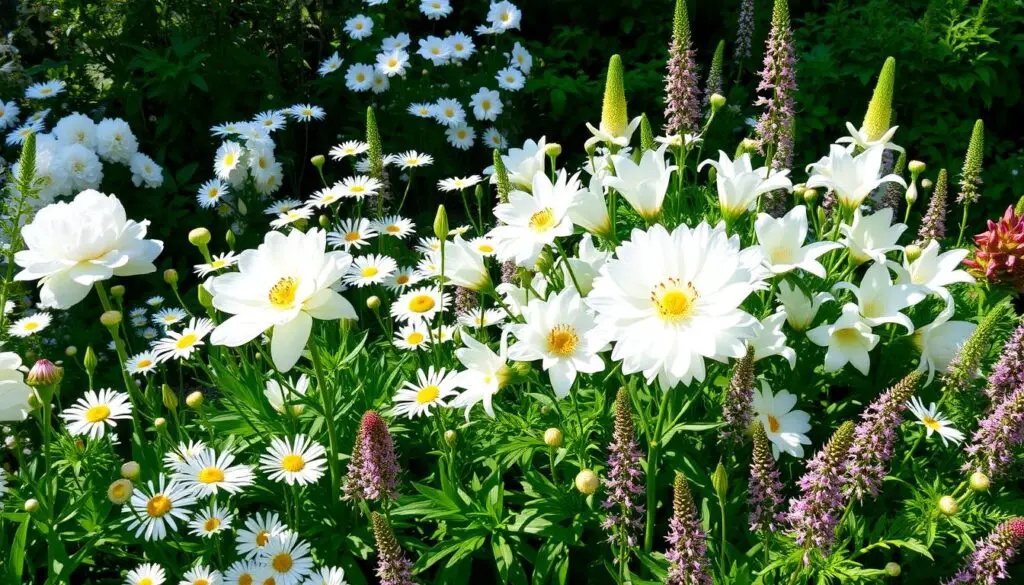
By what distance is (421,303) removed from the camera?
2.67 m

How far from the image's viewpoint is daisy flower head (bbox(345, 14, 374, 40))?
4723 millimetres

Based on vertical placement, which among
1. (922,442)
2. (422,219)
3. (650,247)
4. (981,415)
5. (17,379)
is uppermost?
(650,247)

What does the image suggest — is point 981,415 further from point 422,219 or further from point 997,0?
point 997,0

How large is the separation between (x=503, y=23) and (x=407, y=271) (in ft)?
7.15

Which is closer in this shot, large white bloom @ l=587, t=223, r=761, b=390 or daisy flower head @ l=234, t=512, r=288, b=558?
large white bloom @ l=587, t=223, r=761, b=390

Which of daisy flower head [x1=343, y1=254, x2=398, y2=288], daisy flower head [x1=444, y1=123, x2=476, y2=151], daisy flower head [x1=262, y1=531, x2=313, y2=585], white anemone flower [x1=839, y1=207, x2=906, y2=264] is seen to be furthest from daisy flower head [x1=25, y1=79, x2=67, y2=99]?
white anemone flower [x1=839, y1=207, x2=906, y2=264]

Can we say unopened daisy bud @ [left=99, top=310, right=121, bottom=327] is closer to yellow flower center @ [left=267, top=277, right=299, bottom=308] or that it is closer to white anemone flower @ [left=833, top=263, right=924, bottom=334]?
yellow flower center @ [left=267, top=277, right=299, bottom=308]

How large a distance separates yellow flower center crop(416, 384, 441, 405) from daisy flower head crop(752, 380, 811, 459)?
0.85m

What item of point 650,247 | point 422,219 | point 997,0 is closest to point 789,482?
point 650,247

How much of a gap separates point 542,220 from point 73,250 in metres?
1.08

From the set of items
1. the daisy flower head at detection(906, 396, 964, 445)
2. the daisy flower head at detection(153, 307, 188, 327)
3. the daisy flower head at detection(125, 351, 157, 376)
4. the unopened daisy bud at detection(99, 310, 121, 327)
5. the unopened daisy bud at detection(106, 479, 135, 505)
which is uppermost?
the unopened daisy bud at detection(99, 310, 121, 327)

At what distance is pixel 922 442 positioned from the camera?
7.53 feet

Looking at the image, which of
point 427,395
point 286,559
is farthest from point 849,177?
point 286,559

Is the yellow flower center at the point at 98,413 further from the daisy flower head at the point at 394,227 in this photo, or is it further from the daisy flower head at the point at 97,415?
the daisy flower head at the point at 394,227
